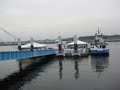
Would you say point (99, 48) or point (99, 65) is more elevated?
point (99, 48)

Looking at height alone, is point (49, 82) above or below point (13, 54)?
below

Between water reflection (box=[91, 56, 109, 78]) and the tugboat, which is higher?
the tugboat

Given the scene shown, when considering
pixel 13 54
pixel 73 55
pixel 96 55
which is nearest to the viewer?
pixel 13 54

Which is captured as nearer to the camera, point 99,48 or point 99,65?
point 99,65

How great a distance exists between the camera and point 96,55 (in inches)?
1859

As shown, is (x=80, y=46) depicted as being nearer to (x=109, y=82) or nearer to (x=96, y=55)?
(x=96, y=55)

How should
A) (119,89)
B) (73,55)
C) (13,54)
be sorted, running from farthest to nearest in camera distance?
1. (73,55)
2. (13,54)
3. (119,89)

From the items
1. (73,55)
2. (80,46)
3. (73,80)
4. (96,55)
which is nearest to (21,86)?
(73,80)

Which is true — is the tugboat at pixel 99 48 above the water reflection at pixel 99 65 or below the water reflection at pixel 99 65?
above

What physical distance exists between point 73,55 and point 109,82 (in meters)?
25.1

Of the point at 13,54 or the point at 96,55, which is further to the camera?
the point at 96,55

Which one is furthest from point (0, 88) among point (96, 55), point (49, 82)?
point (96, 55)

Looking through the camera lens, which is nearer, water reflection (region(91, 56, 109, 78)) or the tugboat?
water reflection (region(91, 56, 109, 78))

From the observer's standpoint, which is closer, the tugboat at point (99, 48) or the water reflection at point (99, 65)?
the water reflection at point (99, 65)
